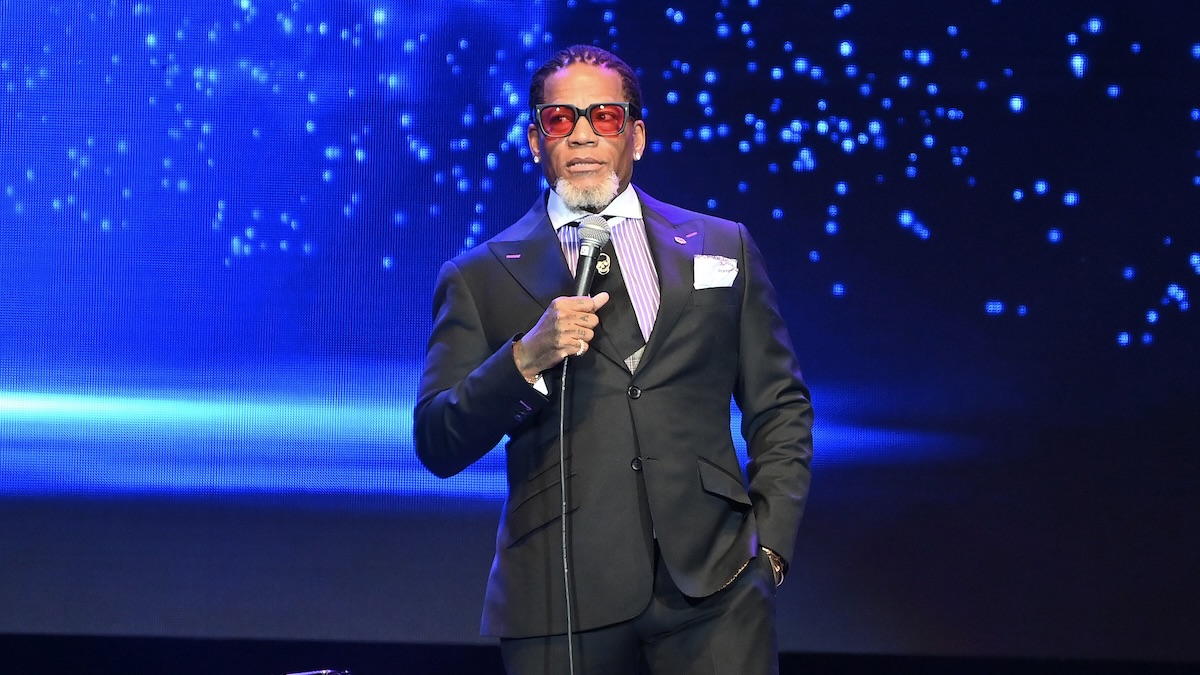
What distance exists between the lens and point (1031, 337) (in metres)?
3.43

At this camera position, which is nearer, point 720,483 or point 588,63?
point 720,483

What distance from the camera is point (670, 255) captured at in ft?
6.43

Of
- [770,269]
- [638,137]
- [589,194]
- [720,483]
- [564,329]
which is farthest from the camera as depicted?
[770,269]

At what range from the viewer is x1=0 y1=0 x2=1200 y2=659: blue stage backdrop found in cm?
343

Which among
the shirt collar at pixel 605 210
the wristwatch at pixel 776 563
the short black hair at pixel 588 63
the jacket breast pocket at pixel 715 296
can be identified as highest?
the short black hair at pixel 588 63

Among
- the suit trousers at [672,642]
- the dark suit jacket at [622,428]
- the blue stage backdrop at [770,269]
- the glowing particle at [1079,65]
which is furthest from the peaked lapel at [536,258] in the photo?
the glowing particle at [1079,65]

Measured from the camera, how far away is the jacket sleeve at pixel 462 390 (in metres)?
1.75

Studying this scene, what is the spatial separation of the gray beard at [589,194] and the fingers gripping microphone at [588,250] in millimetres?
185

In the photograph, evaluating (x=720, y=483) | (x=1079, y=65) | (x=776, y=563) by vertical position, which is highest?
(x=1079, y=65)

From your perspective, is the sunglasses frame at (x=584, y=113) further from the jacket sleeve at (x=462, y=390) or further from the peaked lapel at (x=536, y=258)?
the jacket sleeve at (x=462, y=390)

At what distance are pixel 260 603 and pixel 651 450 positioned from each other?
2.04m

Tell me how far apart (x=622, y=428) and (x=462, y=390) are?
0.25m

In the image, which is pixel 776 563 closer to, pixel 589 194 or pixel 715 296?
pixel 715 296

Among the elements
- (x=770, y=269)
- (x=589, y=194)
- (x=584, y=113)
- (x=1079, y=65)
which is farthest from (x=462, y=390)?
(x=1079, y=65)
